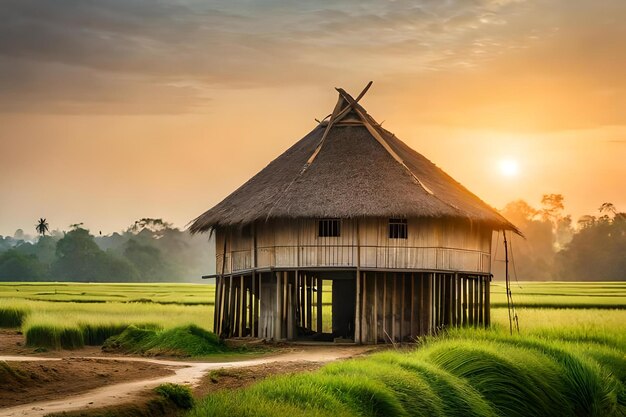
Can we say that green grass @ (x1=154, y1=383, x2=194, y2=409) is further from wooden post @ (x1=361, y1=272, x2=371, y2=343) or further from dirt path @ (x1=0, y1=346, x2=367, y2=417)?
wooden post @ (x1=361, y1=272, x2=371, y2=343)

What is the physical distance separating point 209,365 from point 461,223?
41.3 ft

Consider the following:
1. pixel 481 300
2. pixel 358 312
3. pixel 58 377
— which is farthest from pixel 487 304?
pixel 58 377

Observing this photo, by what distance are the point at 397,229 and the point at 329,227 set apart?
7.55ft

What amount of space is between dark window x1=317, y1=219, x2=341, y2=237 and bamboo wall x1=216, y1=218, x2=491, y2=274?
0.47 feet

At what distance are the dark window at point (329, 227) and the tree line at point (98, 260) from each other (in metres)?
79.4

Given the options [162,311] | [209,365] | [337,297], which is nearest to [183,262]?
[162,311]

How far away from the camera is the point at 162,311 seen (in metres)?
45.4

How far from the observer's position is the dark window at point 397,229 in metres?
33.6

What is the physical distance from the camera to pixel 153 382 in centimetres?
2056

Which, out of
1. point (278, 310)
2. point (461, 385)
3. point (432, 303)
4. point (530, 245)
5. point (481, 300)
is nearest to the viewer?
point (461, 385)

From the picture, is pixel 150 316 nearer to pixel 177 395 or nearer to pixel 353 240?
pixel 353 240

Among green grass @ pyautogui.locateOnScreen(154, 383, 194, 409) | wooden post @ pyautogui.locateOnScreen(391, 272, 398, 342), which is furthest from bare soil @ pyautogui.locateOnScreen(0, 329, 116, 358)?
green grass @ pyautogui.locateOnScreen(154, 383, 194, 409)

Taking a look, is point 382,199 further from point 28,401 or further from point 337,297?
point 28,401

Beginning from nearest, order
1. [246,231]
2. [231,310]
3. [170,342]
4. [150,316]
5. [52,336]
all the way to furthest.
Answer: [170,342]
[52,336]
[246,231]
[231,310]
[150,316]
